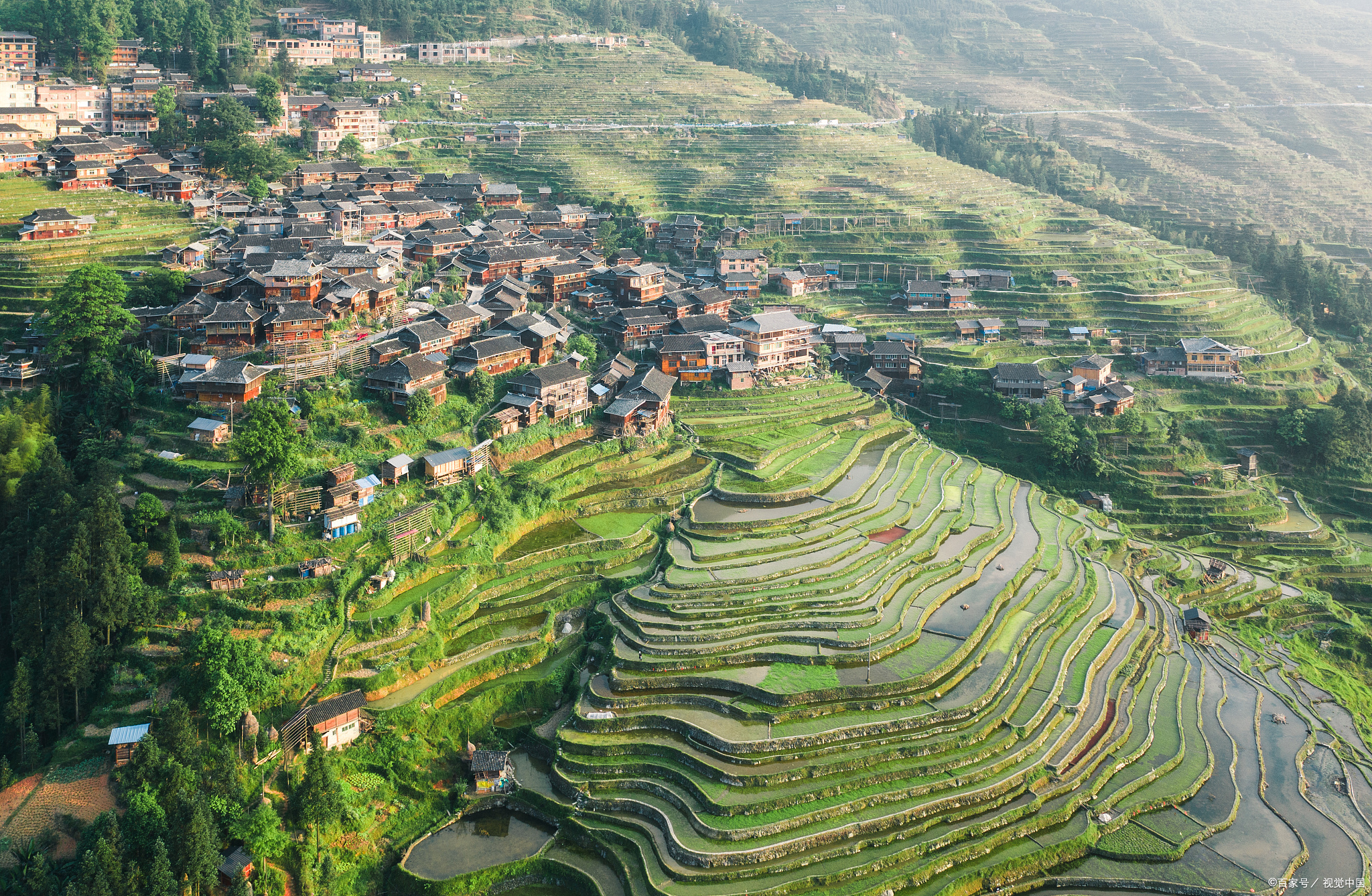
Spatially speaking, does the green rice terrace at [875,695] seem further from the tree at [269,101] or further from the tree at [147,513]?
the tree at [269,101]

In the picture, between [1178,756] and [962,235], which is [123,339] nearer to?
[1178,756]

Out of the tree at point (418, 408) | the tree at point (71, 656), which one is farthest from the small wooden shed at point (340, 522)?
the tree at point (71, 656)

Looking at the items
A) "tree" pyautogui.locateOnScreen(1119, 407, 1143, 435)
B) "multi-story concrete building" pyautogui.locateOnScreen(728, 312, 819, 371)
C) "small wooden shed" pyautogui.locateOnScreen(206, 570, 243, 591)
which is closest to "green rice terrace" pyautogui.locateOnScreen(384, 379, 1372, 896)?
"small wooden shed" pyautogui.locateOnScreen(206, 570, 243, 591)

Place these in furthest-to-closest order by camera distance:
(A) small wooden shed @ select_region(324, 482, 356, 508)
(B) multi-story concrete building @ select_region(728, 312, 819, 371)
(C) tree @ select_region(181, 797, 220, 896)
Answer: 1. (B) multi-story concrete building @ select_region(728, 312, 819, 371)
2. (A) small wooden shed @ select_region(324, 482, 356, 508)
3. (C) tree @ select_region(181, 797, 220, 896)

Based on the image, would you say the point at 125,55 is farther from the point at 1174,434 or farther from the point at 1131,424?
the point at 1174,434

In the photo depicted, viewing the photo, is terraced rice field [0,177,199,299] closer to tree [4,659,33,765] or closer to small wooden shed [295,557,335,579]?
small wooden shed [295,557,335,579]
